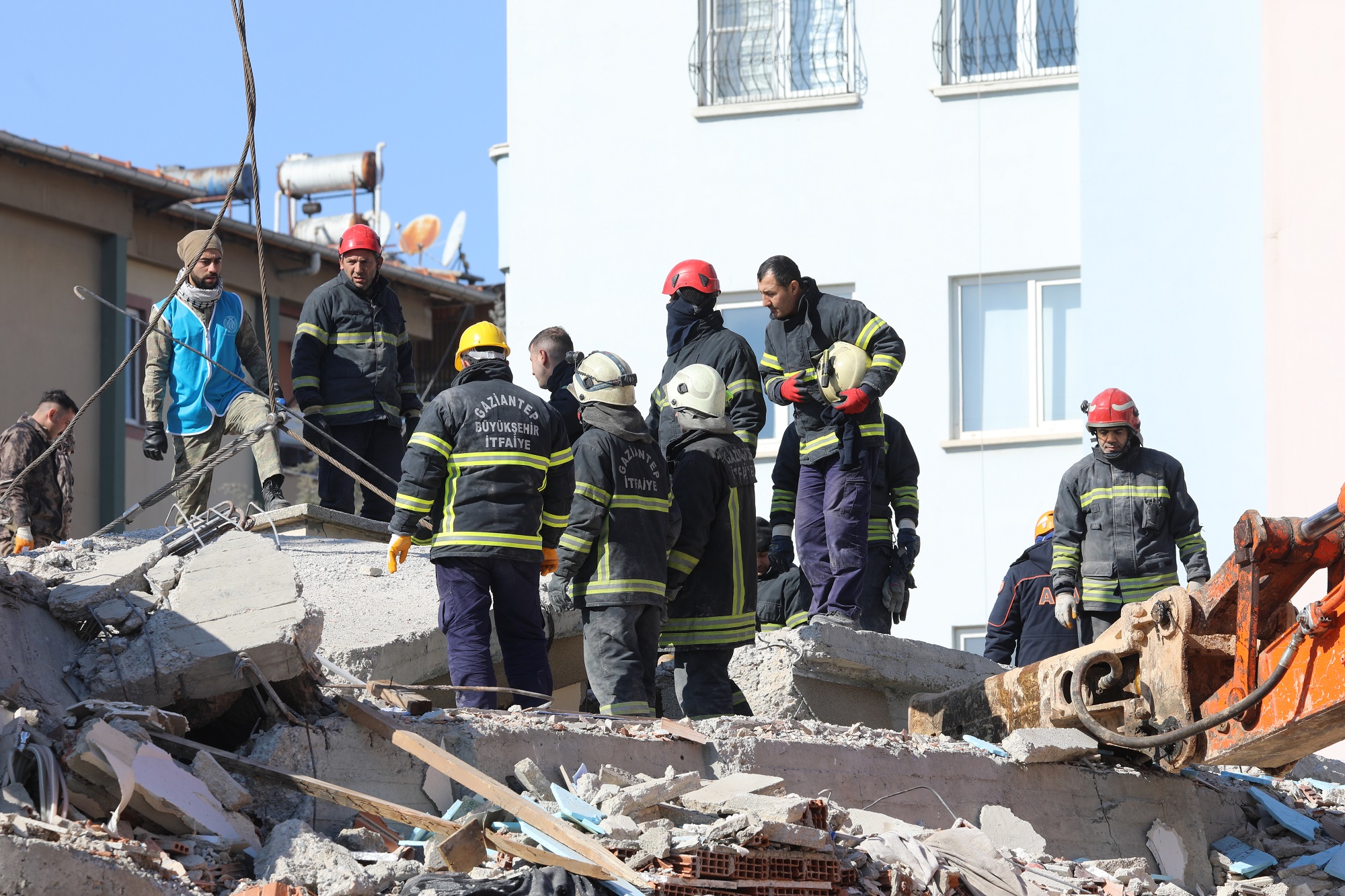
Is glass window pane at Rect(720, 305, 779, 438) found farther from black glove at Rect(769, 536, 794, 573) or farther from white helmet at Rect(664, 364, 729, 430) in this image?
white helmet at Rect(664, 364, 729, 430)

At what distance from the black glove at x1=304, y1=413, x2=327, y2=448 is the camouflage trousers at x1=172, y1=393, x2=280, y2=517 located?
0.21 meters

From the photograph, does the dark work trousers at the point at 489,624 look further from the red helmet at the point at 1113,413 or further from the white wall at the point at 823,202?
the white wall at the point at 823,202

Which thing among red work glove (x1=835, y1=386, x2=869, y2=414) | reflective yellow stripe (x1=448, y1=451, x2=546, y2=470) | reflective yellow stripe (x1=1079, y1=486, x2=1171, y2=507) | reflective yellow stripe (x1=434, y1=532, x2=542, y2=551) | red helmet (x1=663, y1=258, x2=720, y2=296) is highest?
red helmet (x1=663, y1=258, x2=720, y2=296)

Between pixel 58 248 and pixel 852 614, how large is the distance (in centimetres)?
1250

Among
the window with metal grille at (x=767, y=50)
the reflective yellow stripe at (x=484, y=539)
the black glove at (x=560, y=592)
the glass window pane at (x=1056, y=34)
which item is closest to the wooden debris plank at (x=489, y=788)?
the reflective yellow stripe at (x=484, y=539)

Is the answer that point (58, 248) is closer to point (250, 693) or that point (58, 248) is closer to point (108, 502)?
point (108, 502)

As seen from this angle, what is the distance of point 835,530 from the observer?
8.97 metres

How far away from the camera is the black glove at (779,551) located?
9406 mm

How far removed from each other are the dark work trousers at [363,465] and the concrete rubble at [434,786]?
1.54m

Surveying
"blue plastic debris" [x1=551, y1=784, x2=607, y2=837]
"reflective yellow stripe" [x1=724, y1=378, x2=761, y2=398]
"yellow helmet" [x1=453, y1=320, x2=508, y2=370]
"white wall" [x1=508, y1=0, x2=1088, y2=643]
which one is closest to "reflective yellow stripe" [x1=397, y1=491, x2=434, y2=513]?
"yellow helmet" [x1=453, y1=320, x2=508, y2=370]

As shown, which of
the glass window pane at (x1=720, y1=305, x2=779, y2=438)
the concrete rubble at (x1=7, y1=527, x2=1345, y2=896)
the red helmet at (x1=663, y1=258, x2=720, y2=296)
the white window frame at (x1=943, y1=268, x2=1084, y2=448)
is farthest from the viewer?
the glass window pane at (x1=720, y1=305, x2=779, y2=438)

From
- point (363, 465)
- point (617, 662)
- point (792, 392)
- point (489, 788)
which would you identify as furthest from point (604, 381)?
point (363, 465)

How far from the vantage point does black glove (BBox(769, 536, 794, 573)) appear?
941cm

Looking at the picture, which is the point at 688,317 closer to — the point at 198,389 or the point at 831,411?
the point at 831,411
